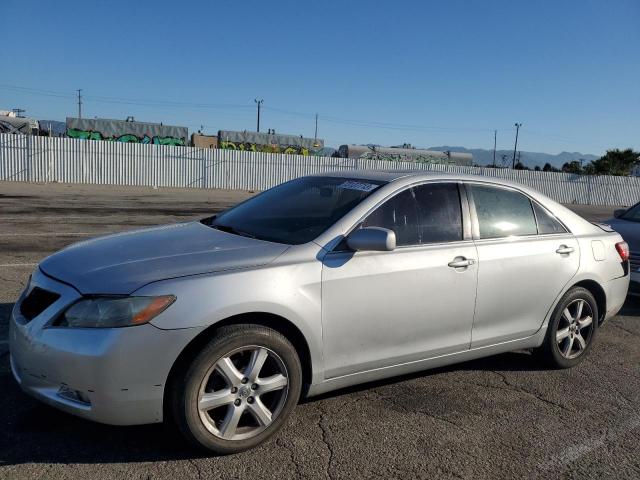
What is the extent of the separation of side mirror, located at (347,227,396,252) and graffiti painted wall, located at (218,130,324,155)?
3817 centimetres

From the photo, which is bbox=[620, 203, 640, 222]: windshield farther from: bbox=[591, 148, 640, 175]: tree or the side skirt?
bbox=[591, 148, 640, 175]: tree

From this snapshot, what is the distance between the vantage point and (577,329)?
4.82 metres

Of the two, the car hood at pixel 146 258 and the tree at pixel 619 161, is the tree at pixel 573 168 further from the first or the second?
the car hood at pixel 146 258

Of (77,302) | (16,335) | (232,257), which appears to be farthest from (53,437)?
(232,257)

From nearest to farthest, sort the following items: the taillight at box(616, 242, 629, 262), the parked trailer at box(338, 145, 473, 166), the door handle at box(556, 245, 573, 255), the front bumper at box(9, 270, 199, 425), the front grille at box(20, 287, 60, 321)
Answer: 1. the front bumper at box(9, 270, 199, 425)
2. the front grille at box(20, 287, 60, 321)
3. the door handle at box(556, 245, 573, 255)
4. the taillight at box(616, 242, 629, 262)
5. the parked trailer at box(338, 145, 473, 166)

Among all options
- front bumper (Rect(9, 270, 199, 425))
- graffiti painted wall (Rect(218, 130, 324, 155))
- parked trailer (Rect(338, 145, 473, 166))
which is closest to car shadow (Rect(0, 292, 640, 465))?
front bumper (Rect(9, 270, 199, 425))

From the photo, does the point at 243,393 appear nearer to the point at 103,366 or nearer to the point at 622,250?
the point at 103,366

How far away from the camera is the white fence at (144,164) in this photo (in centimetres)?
2738

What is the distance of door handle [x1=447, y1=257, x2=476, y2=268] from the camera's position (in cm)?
392

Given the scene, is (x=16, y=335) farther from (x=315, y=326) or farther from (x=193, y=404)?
(x=315, y=326)

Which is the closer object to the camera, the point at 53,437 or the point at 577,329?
the point at 53,437

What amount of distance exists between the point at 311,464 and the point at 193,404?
726mm

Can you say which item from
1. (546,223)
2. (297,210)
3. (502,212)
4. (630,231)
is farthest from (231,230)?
(630,231)

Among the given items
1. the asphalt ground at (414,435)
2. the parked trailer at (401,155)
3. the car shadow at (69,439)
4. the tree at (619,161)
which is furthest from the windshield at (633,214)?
the tree at (619,161)
